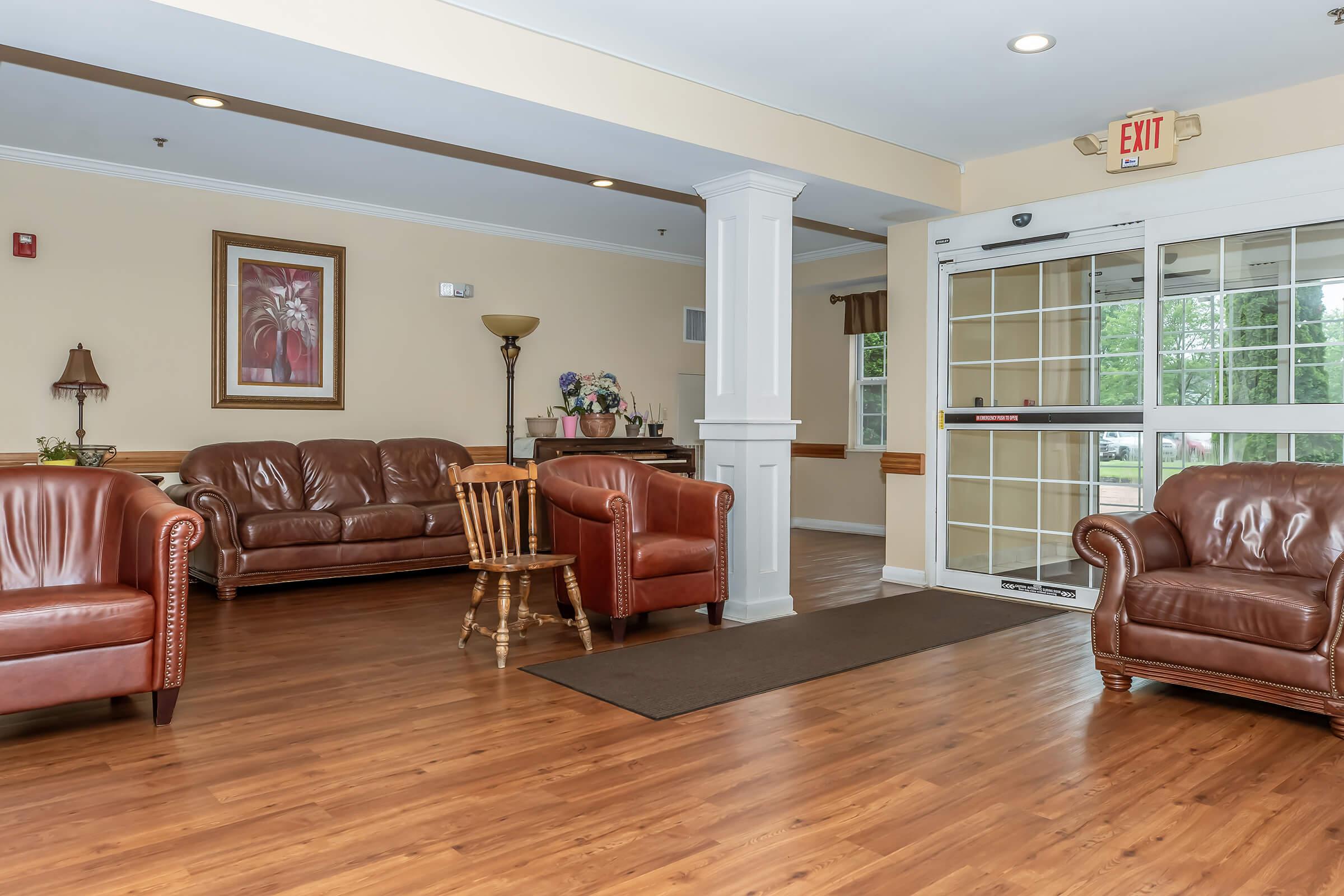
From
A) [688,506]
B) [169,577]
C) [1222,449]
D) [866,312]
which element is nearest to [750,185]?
[688,506]

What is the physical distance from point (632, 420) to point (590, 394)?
1.67 feet

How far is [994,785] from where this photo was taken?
2762 millimetres

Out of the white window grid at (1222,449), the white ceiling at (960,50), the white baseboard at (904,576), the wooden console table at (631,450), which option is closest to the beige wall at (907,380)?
the white baseboard at (904,576)

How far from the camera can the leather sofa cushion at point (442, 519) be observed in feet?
21.5

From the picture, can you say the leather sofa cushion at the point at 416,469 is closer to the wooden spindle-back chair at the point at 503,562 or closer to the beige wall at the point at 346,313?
the beige wall at the point at 346,313

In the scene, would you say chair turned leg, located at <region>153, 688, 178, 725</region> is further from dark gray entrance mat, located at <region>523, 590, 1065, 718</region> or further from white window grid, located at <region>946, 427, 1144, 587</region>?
white window grid, located at <region>946, 427, 1144, 587</region>

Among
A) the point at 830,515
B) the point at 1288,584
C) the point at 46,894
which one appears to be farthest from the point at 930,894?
the point at 830,515

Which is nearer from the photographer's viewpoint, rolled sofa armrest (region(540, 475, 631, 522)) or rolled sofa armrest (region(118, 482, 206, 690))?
rolled sofa armrest (region(118, 482, 206, 690))

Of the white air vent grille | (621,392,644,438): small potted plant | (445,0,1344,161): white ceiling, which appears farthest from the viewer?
the white air vent grille

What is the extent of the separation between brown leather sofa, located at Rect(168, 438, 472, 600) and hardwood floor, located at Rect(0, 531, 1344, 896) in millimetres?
1800

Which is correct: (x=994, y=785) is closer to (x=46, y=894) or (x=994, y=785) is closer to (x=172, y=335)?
(x=46, y=894)

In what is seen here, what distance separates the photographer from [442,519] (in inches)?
261

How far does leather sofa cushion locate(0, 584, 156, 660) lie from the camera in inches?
117

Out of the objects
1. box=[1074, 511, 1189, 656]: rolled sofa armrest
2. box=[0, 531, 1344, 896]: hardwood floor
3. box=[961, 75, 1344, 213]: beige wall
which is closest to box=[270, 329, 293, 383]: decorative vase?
box=[0, 531, 1344, 896]: hardwood floor
